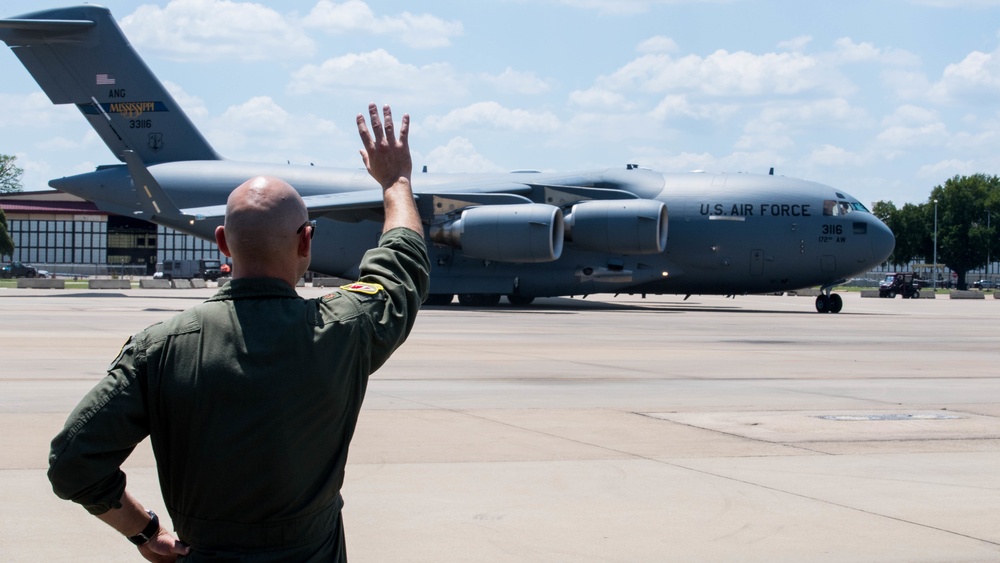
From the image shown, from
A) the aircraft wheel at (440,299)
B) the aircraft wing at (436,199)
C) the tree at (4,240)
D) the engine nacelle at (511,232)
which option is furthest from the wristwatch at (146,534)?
the tree at (4,240)

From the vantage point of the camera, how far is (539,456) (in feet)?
26.2

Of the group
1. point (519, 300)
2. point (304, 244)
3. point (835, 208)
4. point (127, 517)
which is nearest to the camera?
point (127, 517)

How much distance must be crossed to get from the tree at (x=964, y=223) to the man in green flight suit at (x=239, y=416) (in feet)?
435

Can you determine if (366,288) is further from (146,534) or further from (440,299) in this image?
(440,299)

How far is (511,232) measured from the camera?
97.3ft

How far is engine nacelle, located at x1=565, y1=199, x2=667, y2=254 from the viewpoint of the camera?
96.8 ft

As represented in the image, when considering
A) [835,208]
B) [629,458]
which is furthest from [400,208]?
[835,208]

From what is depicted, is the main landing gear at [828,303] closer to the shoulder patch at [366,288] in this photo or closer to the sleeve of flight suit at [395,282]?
the sleeve of flight suit at [395,282]

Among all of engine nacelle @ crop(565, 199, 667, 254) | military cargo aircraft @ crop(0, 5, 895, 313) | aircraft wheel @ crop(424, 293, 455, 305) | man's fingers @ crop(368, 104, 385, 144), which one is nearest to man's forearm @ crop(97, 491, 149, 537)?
man's fingers @ crop(368, 104, 385, 144)

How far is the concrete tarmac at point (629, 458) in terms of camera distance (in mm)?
5652

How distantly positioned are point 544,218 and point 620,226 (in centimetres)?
202

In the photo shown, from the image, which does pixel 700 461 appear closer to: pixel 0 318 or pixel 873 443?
pixel 873 443

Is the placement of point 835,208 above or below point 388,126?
above

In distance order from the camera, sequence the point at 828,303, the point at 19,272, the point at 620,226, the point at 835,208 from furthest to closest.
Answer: the point at 19,272
the point at 828,303
the point at 835,208
the point at 620,226
